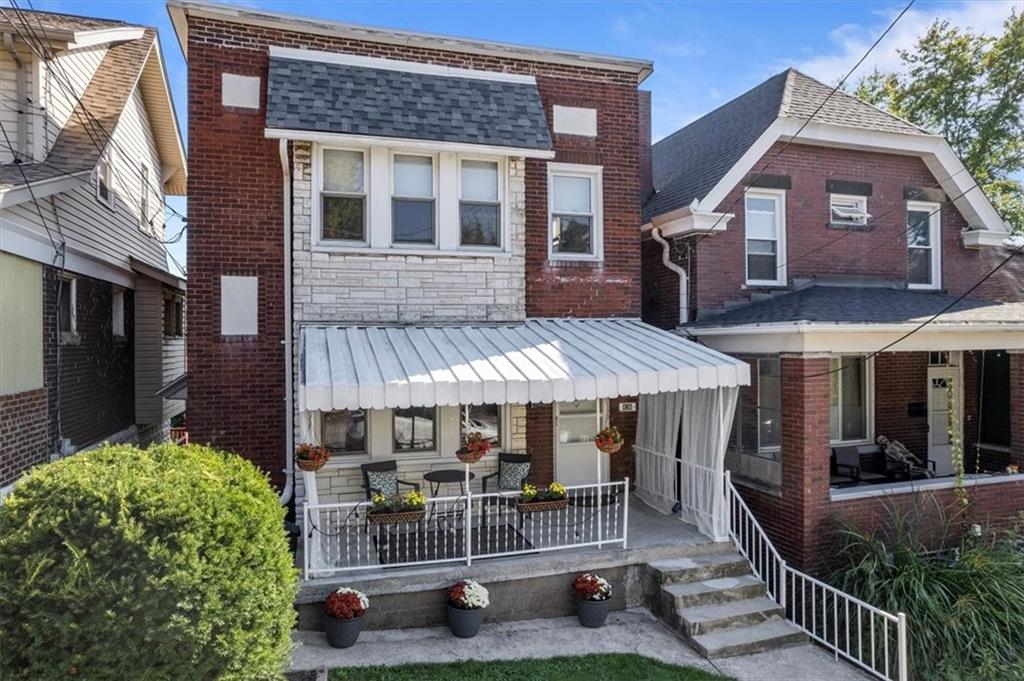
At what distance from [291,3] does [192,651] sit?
10211 mm

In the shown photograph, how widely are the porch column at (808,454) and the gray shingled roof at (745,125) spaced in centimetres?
430

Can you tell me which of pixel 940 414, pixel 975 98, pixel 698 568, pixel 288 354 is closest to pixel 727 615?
pixel 698 568

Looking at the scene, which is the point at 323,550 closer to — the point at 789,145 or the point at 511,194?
the point at 511,194

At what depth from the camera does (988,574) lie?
8.23m

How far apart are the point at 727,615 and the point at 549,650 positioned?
7.87 ft

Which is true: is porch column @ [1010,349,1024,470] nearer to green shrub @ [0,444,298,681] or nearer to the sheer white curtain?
the sheer white curtain

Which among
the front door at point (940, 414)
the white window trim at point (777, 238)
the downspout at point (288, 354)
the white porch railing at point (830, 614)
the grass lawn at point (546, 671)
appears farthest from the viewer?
the front door at point (940, 414)

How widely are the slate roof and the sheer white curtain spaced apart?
10.3 meters

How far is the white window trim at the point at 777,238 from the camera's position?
489 inches

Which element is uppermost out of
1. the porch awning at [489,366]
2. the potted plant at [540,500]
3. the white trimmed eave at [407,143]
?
the white trimmed eave at [407,143]

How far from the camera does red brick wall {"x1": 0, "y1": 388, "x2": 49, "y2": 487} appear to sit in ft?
27.5

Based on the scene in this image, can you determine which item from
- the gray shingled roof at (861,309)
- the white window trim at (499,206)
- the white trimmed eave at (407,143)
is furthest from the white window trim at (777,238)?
the white window trim at (499,206)

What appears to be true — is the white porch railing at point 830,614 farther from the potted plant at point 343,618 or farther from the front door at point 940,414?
the front door at point 940,414

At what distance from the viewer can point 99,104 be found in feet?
41.3
